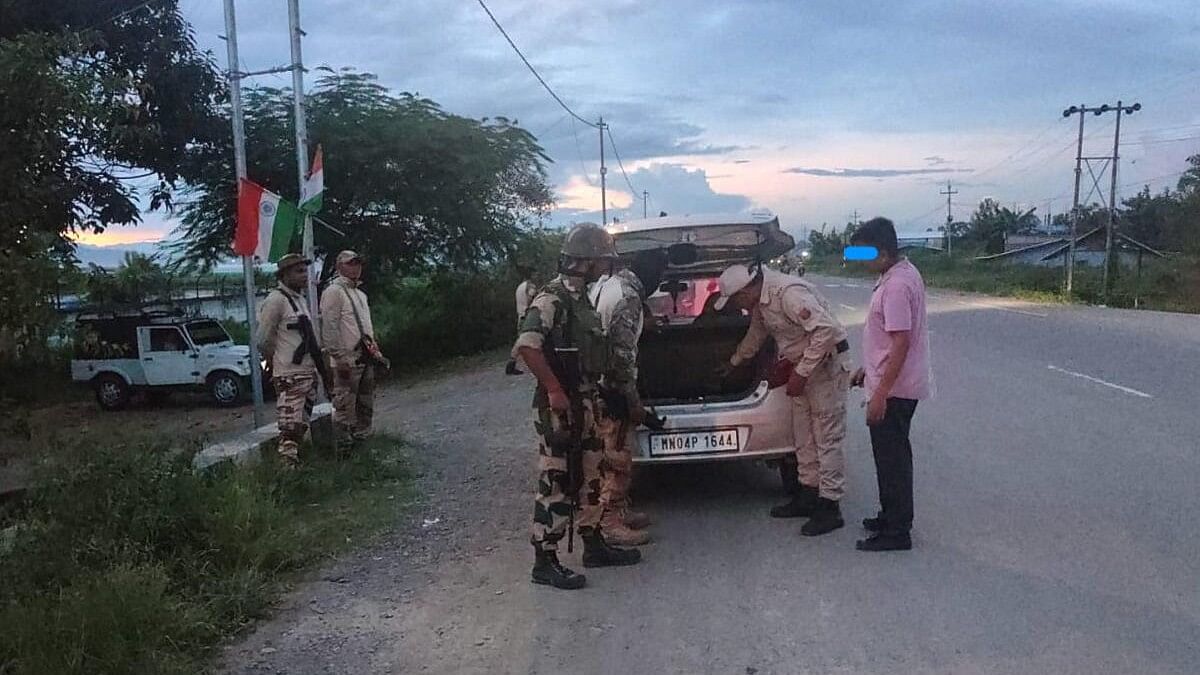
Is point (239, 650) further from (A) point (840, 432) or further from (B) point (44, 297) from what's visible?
(A) point (840, 432)

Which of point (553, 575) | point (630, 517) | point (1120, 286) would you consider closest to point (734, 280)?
point (630, 517)

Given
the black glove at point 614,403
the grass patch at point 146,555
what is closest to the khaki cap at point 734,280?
the black glove at point 614,403

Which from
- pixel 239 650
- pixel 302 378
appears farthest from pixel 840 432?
pixel 302 378

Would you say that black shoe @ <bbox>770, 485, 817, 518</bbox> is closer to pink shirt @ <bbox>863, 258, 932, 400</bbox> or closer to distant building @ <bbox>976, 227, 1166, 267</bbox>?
pink shirt @ <bbox>863, 258, 932, 400</bbox>

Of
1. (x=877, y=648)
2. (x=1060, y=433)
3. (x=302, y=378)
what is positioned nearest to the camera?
(x=877, y=648)

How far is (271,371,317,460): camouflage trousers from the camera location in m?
7.25

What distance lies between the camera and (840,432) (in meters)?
5.73

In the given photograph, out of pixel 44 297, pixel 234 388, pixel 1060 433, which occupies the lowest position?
pixel 234 388

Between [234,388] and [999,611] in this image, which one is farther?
[234,388]

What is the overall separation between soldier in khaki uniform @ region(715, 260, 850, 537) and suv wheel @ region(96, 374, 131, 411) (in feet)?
53.2

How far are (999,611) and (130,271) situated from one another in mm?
4831

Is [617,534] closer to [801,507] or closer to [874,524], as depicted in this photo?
[801,507]

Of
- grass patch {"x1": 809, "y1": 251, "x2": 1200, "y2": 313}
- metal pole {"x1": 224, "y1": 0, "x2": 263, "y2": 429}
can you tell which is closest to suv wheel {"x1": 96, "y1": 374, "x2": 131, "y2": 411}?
metal pole {"x1": 224, "y1": 0, "x2": 263, "y2": 429}

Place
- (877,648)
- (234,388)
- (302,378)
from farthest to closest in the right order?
(234,388) → (302,378) → (877,648)
